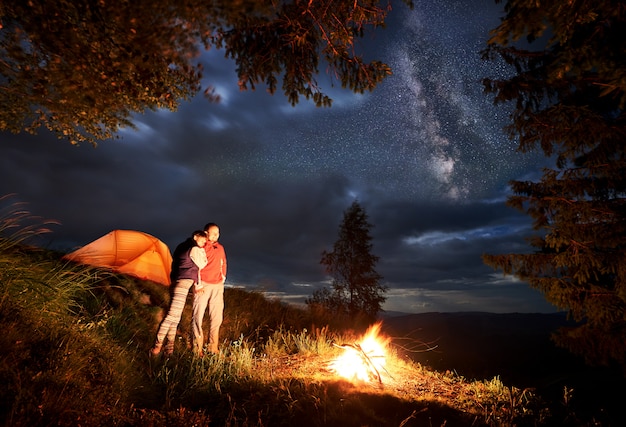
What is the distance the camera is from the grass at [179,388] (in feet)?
9.96

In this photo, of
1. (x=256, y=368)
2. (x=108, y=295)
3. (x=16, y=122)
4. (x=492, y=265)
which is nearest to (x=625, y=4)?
(x=492, y=265)

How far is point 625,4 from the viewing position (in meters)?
3.91

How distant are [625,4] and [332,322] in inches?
450

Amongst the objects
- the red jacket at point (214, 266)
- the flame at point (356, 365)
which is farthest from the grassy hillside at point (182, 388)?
the red jacket at point (214, 266)

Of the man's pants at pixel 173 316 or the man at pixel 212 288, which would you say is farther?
the man at pixel 212 288

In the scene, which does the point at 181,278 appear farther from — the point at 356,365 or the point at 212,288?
the point at 356,365

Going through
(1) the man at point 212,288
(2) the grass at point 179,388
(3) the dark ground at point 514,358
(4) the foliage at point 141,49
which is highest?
(4) the foliage at point 141,49

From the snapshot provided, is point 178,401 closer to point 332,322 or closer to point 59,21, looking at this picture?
point 59,21

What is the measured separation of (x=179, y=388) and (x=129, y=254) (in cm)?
793

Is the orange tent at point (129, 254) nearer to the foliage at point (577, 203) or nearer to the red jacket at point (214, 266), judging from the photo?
the red jacket at point (214, 266)

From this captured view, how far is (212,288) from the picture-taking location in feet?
22.7

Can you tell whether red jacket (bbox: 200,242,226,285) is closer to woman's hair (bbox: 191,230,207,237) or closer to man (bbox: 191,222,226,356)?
man (bbox: 191,222,226,356)

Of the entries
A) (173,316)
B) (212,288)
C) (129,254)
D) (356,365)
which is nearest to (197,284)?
(212,288)

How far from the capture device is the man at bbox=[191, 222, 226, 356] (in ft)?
22.0
